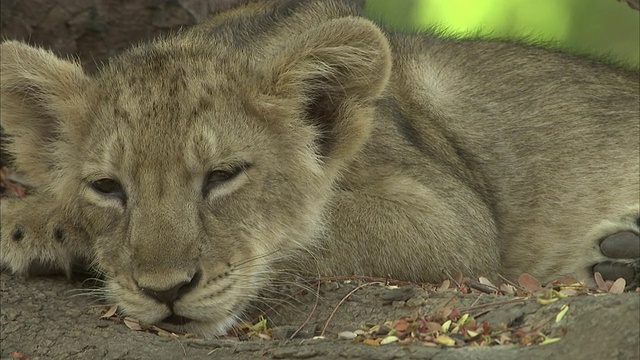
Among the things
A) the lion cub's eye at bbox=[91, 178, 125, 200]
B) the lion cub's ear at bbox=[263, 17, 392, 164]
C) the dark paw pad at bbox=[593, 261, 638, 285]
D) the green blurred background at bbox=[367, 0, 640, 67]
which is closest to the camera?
the lion cub's eye at bbox=[91, 178, 125, 200]

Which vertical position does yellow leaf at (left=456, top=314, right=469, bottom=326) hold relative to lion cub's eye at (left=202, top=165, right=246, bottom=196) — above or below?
below

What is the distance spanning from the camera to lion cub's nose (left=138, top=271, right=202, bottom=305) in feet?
14.9

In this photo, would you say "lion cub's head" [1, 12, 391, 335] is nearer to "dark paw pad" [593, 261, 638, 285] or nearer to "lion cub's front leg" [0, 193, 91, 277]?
"lion cub's front leg" [0, 193, 91, 277]

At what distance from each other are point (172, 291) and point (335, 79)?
143cm

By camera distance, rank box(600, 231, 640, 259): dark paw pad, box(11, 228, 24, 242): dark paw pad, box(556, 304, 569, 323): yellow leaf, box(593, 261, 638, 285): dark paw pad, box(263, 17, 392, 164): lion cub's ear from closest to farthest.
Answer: box(556, 304, 569, 323): yellow leaf, box(263, 17, 392, 164): lion cub's ear, box(11, 228, 24, 242): dark paw pad, box(593, 261, 638, 285): dark paw pad, box(600, 231, 640, 259): dark paw pad

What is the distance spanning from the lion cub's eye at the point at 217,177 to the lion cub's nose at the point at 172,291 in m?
0.47

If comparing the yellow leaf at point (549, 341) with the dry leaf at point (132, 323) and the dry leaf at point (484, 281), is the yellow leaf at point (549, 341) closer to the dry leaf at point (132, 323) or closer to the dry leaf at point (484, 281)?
the dry leaf at point (484, 281)

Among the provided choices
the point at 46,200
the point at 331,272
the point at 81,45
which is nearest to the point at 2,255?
the point at 46,200

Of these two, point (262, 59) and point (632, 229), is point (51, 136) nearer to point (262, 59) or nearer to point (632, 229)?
point (262, 59)

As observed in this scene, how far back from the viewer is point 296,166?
A: 5.37 meters

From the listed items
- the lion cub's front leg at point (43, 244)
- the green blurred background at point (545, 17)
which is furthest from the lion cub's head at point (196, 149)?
the green blurred background at point (545, 17)

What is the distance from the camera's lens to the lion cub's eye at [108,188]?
5020mm

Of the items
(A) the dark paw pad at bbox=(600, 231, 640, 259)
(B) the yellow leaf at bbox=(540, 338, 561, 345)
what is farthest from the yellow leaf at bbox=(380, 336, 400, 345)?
(A) the dark paw pad at bbox=(600, 231, 640, 259)

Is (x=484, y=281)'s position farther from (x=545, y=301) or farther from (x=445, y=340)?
(x=445, y=340)
